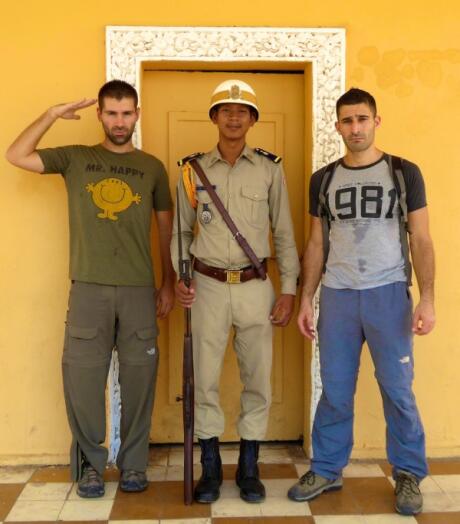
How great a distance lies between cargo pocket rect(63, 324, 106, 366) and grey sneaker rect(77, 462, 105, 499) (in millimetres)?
572

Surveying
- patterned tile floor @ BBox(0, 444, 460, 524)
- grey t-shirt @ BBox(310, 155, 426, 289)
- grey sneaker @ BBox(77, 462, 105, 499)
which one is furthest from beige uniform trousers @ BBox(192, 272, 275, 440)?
grey sneaker @ BBox(77, 462, 105, 499)

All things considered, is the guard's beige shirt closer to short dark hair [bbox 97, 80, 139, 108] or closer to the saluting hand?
short dark hair [bbox 97, 80, 139, 108]

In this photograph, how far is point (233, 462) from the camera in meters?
3.80

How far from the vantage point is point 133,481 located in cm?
339

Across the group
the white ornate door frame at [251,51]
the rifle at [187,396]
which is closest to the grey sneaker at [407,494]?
the rifle at [187,396]

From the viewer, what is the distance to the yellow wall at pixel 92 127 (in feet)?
11.7

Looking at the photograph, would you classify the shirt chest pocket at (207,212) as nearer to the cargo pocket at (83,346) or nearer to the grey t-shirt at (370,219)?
the grey t-shirt at (370,219)

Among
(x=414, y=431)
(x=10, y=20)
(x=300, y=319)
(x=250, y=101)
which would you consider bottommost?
(x=414, y=431)

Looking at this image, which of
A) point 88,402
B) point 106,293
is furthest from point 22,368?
point 106,293

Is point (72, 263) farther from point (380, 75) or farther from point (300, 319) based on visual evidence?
point (380, 75)

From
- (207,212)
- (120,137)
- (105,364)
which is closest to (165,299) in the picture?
(105,364)

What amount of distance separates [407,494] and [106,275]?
1816mm

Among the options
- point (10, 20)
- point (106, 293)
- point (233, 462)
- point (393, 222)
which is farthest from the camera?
point (233, 462)

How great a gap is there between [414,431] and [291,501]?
708mm
